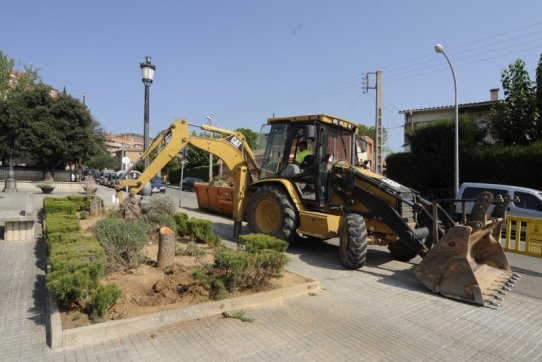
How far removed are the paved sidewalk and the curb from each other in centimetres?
10

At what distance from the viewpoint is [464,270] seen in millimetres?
6070

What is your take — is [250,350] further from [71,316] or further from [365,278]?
[365,278]

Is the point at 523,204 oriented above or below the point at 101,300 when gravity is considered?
above

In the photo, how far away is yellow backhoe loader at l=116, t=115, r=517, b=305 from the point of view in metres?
6.36

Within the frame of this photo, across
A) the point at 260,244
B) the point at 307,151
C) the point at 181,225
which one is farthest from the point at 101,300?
the point at 307,151

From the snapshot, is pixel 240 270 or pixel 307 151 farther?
pixel 307 151

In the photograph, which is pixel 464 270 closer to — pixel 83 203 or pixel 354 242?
pixel 354 242

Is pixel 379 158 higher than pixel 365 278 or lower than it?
higher

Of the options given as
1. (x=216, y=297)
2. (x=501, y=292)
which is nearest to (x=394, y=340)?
(x=216, y=297)

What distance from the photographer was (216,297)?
17.4 feet

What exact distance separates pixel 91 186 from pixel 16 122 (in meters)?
16.7

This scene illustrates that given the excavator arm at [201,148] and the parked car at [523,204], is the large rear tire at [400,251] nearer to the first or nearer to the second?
the excavator arm at [201,148]

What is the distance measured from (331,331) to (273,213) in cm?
469

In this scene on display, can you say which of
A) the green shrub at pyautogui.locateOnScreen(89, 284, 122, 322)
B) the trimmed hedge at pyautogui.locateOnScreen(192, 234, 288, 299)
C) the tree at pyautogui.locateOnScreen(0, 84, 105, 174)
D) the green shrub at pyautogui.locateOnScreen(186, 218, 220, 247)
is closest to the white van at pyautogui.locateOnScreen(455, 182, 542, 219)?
the green shrub at pyautogui.locateOnScreen(186, 218, 220, 247)
